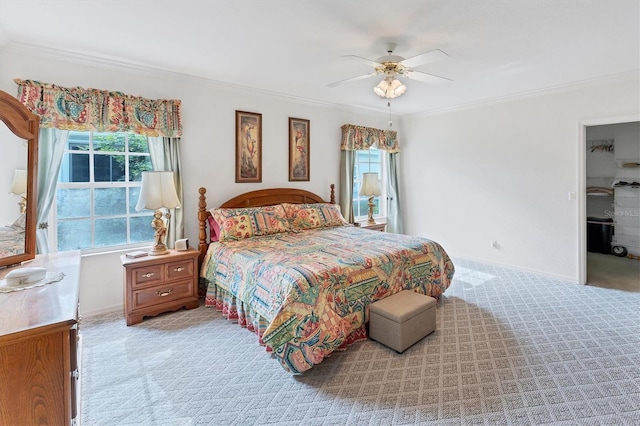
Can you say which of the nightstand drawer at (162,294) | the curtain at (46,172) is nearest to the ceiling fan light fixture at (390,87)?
the nightstand drawer at (162,294)

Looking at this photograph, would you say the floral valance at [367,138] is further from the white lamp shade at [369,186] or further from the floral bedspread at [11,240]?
the floral bedspread at [11,240]

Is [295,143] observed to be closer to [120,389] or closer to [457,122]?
[457,122]

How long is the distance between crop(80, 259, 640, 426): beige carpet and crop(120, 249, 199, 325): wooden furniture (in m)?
0.13

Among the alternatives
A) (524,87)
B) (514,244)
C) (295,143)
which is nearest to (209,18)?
(295,143)

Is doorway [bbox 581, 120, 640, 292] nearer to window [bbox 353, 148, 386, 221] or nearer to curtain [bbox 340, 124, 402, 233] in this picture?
curtain [bbox 340, 124, 402, 233]

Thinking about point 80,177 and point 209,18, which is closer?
point 209,18

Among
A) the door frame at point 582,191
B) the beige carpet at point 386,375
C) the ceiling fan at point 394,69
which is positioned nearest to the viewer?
the beige carpet at point 386,375

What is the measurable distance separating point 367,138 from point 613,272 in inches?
165

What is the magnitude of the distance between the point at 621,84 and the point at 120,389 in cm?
587

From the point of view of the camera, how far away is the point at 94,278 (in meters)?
3.33

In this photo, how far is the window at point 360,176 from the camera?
582 cm

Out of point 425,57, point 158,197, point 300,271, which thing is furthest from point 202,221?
point 425,57

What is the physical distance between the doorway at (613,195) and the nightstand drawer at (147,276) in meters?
6.13

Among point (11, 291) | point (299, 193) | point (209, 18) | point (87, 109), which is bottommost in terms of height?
point (11, 291)
